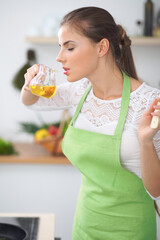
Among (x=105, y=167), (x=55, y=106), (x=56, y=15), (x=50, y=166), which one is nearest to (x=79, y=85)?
(x=55, y=106)

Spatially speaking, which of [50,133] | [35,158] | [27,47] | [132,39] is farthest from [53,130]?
[132,39]

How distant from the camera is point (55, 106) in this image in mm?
1619

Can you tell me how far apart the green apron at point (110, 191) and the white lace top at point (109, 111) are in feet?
0.08

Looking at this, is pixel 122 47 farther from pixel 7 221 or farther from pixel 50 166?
pixel 50 166

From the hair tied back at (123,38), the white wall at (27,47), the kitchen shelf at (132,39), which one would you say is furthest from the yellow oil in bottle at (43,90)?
the white wall at (27,47)

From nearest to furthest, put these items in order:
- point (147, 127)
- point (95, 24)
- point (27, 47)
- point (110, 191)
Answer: point (147, 127) < point (95, 24) < point (110, 191) < point (27, 47)

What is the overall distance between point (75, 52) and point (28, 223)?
2.06 ft

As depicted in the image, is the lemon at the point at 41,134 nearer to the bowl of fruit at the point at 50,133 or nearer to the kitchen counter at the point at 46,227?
the bowl of fruit at the point at 50,133

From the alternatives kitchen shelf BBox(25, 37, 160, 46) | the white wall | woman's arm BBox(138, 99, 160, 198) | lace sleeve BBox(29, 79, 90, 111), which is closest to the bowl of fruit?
the white wall

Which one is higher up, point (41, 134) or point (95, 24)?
point (95, 24)

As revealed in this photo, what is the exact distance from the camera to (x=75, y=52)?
49.9 inches

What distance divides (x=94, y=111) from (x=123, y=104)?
0.13 metres

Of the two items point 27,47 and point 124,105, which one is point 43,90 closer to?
point 124,105

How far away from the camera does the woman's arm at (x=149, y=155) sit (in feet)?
3.82
